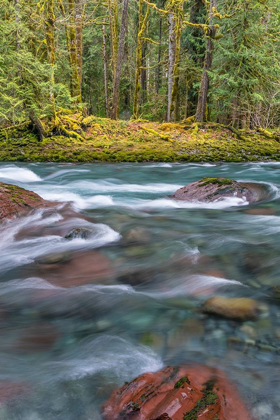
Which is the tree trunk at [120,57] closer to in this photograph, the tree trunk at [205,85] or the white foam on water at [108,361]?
the tree trunk at [205,85]

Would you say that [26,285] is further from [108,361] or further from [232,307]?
[232,307]

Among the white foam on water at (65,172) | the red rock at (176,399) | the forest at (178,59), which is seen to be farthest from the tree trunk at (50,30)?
the red rock at (176,399)

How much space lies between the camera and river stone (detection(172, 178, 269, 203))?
22.9 ft

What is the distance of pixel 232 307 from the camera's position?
3.01 m

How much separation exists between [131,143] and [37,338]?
11631mm

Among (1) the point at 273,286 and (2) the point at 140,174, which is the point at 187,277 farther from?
(2) the point at 140,174

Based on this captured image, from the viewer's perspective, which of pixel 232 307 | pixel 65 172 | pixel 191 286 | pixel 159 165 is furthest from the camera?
pixel 159 165

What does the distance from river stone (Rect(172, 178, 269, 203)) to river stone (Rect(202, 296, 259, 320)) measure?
12.9ft

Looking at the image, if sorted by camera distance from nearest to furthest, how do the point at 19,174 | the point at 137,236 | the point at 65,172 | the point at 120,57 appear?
the point at 137,236
the point at 19,174
the point at 65,172
the point at 120,57

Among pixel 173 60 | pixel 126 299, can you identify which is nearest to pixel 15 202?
pixel 126 299

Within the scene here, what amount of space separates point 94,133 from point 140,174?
14.6 feet

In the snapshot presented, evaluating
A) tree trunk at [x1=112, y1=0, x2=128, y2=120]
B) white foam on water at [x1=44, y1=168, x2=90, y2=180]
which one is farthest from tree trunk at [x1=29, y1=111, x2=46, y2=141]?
tree trunk at [x1=112, y1=0, x2=128, y2=120]

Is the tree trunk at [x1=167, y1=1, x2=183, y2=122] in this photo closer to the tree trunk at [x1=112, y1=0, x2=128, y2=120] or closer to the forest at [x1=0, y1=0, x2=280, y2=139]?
the forest at [x1=0, y1=0, x2=280, y2=139]

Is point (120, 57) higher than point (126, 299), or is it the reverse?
point (120, 57)
